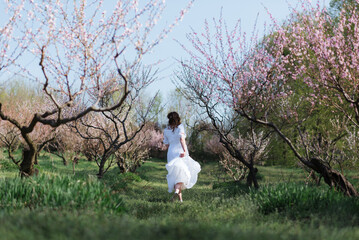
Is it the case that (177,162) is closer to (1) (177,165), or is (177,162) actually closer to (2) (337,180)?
(1) (177,165)

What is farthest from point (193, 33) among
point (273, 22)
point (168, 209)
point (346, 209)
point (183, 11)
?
point (346, 209)

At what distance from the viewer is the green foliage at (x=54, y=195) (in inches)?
205

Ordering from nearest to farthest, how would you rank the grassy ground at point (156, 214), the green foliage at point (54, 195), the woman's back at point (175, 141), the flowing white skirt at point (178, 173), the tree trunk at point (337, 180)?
the grassy ground at point (156, 214), the green foliage at point (54, 195), the tree trunk at point (337, 180), the flowing white skirt at point (178, 173), the woman's back at point (175, 141)

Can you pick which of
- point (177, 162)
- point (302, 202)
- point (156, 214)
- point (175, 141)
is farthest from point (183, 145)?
point (302, 202)

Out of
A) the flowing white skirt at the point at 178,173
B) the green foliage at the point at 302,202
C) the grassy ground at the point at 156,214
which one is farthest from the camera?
the flowing white skirt at the point at 178,173

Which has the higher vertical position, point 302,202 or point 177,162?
point 177,162

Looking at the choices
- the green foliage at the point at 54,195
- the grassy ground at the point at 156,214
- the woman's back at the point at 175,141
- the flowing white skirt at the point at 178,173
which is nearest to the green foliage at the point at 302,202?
the grassy ground at the point at 156,214

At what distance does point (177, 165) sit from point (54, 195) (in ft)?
11.4

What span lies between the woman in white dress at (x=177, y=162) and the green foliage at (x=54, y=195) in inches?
98.4

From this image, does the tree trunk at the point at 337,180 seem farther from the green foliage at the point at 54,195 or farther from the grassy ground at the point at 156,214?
the green foliage at the point at 54,195

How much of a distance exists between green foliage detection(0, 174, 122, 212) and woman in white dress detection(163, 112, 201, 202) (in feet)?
8.20

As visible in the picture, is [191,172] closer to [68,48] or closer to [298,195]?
[298,195]

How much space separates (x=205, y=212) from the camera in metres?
6.06

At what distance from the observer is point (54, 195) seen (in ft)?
17.3
